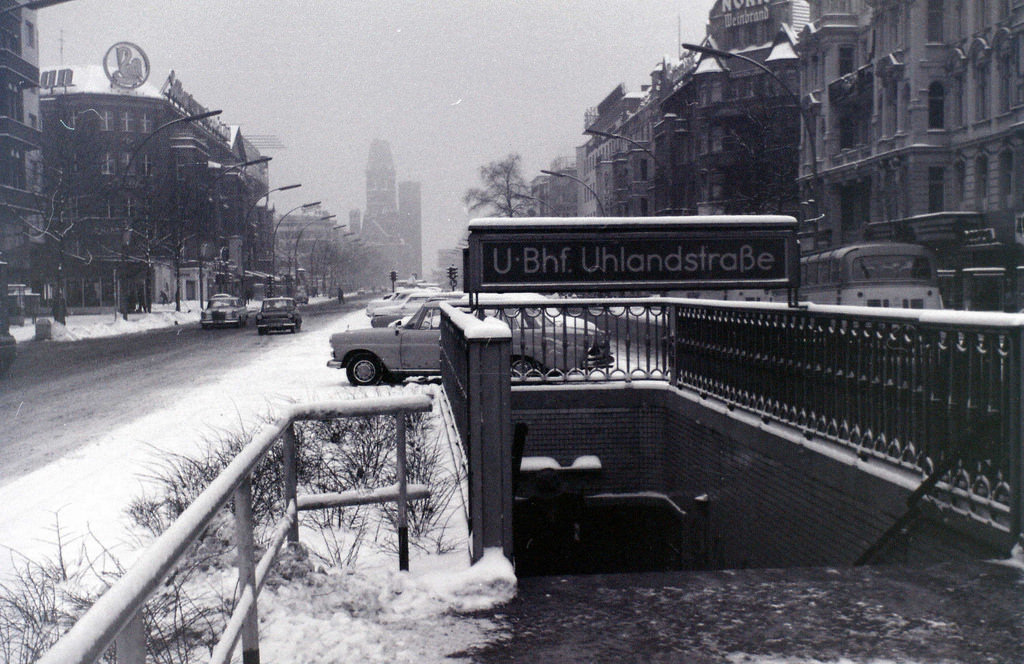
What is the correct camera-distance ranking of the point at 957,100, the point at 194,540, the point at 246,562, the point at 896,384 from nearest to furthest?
the point at 194,540, the point at 246,562, the point at 896,384, the point at 957,100

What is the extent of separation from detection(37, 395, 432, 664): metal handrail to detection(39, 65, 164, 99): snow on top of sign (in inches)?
3539

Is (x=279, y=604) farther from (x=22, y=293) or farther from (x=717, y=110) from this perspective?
(x=717, y=110)

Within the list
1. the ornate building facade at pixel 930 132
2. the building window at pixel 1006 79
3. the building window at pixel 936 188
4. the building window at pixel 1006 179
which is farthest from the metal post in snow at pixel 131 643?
the building window at pixel 936 188

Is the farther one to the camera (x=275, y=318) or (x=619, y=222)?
(x=275, y=318)

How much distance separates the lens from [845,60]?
53094 millimetres

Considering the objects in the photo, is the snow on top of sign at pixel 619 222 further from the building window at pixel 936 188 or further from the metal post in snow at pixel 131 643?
the building window at pixel 936 188

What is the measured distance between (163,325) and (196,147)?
44.4 metres

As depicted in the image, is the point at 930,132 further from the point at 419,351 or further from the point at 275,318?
the point at 419,351

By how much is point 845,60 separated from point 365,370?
43.2 meters

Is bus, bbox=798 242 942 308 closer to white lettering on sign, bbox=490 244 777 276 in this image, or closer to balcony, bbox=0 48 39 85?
white lettering on sign, bbox=490 244 777 276

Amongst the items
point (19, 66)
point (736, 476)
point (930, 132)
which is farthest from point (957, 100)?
point (19, 66)

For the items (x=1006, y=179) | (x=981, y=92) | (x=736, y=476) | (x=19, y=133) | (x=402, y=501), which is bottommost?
(x=736, y=476)

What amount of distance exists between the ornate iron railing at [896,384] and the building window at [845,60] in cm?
4834

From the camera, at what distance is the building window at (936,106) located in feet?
144
